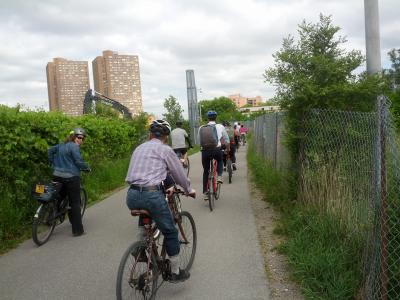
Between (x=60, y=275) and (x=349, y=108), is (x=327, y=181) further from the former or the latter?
(x=60, y=275)

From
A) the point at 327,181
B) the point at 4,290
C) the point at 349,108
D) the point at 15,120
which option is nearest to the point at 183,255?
the point at 4,290

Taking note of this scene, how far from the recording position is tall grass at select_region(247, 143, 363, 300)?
4.13 m

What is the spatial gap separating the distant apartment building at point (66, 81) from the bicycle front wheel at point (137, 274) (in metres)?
39.2

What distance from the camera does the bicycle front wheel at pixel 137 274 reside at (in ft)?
11.5

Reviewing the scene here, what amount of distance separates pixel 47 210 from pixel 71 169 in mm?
753

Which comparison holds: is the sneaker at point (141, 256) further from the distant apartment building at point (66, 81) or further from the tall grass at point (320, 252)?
the distant apartment building at point (66, 81)

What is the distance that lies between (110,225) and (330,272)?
4.44 m

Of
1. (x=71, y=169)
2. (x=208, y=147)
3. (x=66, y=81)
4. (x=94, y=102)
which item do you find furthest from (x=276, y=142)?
(x=66, y=81)

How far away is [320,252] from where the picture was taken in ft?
15.9

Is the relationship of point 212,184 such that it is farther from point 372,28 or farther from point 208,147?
point 372,28

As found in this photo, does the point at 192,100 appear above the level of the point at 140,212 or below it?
above

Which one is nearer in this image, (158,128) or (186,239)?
(158,128)

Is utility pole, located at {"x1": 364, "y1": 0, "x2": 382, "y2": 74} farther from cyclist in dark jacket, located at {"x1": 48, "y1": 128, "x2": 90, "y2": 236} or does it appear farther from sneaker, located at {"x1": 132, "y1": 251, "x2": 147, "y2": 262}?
cyclist in dark jacket, located at {"x1": 48, "y1": 128, "x2": 90, "y2": 236}

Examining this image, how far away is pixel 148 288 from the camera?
12.8ft
